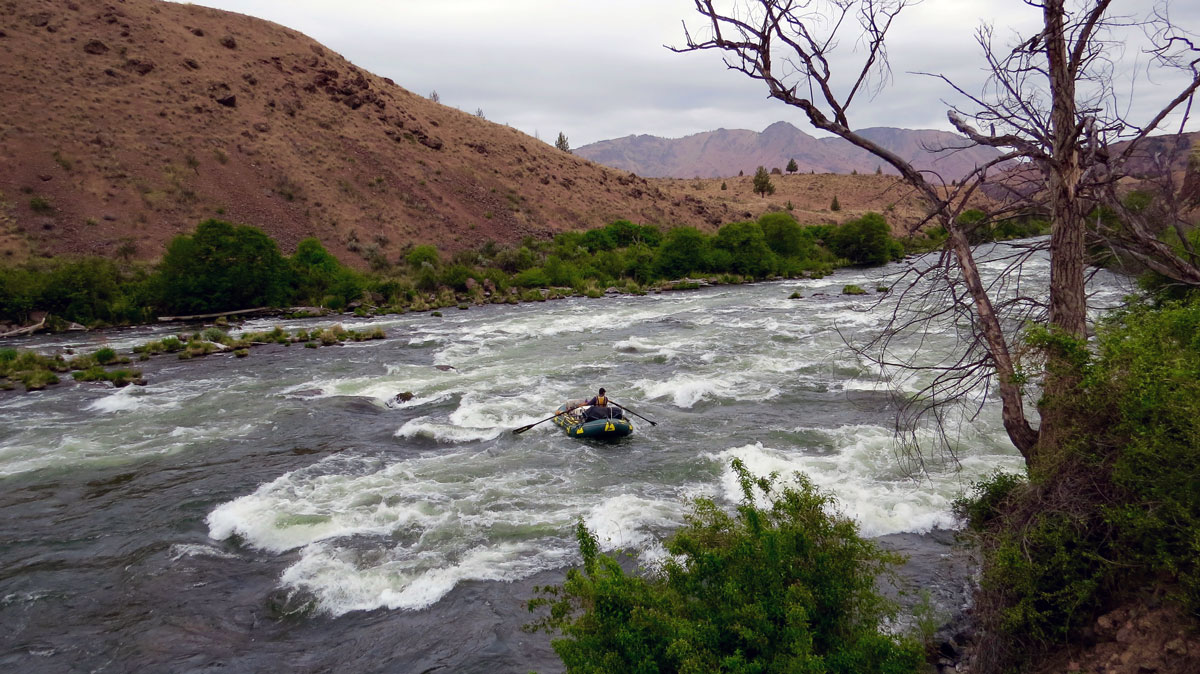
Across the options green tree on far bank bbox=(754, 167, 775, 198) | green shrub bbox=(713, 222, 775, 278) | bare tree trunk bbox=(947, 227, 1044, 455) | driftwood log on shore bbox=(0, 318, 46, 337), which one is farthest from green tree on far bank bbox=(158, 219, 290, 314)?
green tree on far bank bbox=(754, 167, 775, 198)

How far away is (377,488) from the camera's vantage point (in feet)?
40.5

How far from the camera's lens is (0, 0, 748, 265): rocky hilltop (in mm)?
45000

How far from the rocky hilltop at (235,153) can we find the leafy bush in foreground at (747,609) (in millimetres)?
46647

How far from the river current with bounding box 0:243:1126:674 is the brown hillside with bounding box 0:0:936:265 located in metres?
26.4

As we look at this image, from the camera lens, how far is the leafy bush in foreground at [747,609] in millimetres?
4684

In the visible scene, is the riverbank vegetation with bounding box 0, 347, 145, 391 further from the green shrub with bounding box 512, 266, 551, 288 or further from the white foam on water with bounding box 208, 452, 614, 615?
the green shrub with bounding box 512, 266, 551, 288

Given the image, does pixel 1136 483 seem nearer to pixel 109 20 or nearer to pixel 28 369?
pixel 28 369

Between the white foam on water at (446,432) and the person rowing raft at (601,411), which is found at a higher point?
the person rowing raft at (601,411)

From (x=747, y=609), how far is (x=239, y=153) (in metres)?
60.1

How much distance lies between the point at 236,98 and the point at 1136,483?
2684 inches

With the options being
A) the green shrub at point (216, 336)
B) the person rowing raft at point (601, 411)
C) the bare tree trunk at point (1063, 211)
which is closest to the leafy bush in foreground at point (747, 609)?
the bare tree trunk at point (1063, 211)

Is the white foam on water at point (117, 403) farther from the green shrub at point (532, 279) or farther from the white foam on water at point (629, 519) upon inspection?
the green shrub at point (532, 279)

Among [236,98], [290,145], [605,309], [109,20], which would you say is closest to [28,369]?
[605,309]

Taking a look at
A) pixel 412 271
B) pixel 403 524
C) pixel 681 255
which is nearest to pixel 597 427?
pixel 403 524
